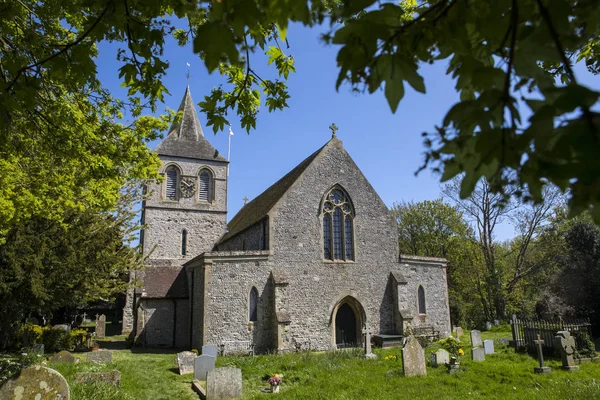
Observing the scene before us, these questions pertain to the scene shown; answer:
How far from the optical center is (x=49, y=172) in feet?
30.3

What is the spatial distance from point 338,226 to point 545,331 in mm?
9614

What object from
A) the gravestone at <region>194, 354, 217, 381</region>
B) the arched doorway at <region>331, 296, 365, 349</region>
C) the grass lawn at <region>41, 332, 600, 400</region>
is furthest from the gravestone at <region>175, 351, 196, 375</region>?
the arched doorway at <region>331, 296, 365, 349</region>

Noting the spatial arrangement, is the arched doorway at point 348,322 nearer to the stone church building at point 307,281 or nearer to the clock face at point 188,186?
the stone church building at point 307,281

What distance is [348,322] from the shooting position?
65.0 feet

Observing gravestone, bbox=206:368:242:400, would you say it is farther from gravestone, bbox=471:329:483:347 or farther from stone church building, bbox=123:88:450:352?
gravestone, bbox=471:329:483:347

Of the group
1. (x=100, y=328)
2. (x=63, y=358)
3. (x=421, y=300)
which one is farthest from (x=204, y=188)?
(x=63, y=358)

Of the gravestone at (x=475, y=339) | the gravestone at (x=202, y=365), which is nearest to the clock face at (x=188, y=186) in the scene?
the gravestone at (x=202, y=365)

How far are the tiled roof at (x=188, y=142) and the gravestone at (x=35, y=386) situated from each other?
882 inches

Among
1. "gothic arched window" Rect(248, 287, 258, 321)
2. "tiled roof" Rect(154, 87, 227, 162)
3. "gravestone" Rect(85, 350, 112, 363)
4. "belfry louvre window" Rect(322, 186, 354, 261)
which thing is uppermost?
"tiled roof" Rect(154, 87, 227, 162)

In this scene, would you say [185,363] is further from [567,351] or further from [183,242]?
[183,242]

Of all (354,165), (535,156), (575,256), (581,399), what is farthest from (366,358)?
(575,256)

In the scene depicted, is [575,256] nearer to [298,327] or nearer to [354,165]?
[354,165]

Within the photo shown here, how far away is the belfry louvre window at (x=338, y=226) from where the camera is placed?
20.2 metres

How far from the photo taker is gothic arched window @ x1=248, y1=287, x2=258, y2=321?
17.8 meters
